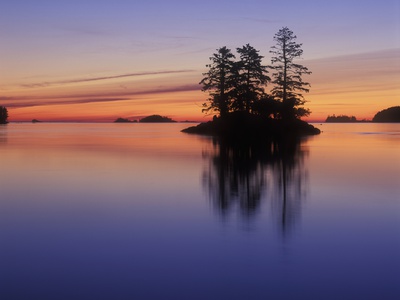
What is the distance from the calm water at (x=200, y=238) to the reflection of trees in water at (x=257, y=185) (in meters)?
0.09

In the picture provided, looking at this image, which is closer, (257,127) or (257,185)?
(257,185)

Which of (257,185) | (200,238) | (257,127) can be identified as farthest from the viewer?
(257,127)

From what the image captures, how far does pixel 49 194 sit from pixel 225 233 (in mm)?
8360

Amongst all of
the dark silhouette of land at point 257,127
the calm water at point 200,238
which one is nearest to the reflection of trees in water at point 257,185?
the calm water at point 200,238

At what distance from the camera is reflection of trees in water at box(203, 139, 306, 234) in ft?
43.6

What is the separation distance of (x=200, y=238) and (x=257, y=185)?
8.78 meters

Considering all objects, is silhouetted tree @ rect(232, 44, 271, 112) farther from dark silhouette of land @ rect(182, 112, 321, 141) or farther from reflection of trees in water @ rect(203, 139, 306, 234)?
reflection of trees in water @ rect(203, 139, 306, 234)

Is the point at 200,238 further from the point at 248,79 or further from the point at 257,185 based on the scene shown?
the point at 248,79

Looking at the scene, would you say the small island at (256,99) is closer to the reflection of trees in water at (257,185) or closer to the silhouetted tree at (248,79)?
the silhouetted tree at (248,79)

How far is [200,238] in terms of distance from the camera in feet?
31.9

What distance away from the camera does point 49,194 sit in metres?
16.2

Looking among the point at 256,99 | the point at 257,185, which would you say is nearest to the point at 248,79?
the point at 256,99

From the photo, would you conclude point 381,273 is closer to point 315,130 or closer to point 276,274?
point 276,274

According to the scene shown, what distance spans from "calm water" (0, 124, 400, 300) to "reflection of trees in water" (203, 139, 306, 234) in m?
0.09
